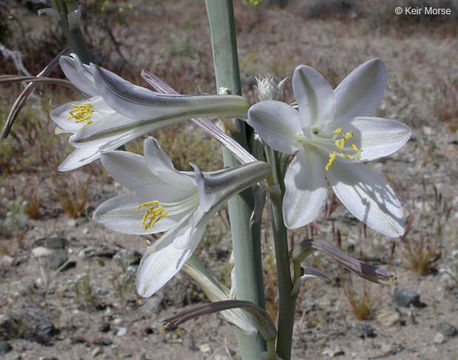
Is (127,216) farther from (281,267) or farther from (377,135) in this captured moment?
(377,135)

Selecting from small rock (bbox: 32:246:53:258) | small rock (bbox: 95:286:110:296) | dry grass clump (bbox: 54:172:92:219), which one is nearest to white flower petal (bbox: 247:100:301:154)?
small rock (bbox: 95:286:110:296)

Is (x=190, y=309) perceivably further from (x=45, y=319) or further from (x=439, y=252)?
(x=439, y=252)

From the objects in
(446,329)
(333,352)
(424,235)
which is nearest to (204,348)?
(333,352)

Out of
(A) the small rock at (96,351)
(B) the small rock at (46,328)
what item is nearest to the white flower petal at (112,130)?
(A) the small rock at (96,351)

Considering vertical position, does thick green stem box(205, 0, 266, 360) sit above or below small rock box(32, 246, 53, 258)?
above

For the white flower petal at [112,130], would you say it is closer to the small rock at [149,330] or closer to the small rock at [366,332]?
the small rock at [149,330]

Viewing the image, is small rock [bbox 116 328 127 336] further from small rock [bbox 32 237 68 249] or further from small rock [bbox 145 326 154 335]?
small rock [bbox 32 237 68 249]
